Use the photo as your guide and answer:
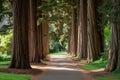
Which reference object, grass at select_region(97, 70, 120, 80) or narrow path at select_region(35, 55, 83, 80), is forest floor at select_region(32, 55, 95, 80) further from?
grass at select_region(97, 70, 120, 80)

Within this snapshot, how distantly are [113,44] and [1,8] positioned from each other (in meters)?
16.7

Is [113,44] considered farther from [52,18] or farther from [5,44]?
[5,44]

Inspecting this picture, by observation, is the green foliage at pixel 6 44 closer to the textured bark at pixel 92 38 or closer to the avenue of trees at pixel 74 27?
the avenue of trees at pixel 74 27

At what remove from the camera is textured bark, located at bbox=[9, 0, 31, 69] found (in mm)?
26328

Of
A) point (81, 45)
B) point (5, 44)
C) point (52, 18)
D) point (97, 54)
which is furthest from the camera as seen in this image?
point (5, 44)

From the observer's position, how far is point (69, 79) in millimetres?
19766

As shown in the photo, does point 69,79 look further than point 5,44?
No

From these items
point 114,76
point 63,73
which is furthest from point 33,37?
point 114,76

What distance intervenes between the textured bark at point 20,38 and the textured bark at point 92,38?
10.8m

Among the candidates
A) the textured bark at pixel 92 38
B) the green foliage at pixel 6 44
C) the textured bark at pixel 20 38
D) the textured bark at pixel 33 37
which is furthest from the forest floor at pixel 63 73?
the green foliage at pixel 6 44

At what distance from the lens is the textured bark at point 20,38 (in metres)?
26.3

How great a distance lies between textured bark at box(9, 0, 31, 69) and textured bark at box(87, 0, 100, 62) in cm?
1085

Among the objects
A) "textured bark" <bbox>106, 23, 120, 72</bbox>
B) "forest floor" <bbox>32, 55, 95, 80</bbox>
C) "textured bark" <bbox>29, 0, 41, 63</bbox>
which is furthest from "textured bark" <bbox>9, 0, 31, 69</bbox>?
"textured bark" <bbox>29, 0, 41, 63</bbox>

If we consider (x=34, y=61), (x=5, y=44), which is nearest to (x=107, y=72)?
(x=34, y=61)
